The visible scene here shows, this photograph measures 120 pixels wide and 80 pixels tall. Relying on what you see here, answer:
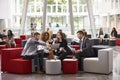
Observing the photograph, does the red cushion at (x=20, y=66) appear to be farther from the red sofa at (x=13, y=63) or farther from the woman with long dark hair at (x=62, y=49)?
the woman with long dark hair at (x=62, y=49)

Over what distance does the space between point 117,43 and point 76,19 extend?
17783 millimetres

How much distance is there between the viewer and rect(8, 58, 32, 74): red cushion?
9102mm

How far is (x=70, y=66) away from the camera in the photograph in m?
9.13

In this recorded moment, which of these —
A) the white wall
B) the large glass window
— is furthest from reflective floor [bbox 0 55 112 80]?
the large glass window

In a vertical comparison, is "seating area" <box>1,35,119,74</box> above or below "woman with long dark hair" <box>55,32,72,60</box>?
below

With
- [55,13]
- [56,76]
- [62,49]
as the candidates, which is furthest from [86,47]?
[55,13]

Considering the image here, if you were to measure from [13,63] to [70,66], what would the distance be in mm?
1916

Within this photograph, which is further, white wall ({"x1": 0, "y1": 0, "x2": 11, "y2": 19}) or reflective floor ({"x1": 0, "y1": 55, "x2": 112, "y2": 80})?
white wall ({"x1": 0, "y1": 0, "x2": 11, "y2": 19})

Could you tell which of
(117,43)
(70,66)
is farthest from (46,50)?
(117,43)

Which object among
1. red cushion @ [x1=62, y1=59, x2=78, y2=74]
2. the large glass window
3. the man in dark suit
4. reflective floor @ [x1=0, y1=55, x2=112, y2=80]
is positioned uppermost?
the large glass window

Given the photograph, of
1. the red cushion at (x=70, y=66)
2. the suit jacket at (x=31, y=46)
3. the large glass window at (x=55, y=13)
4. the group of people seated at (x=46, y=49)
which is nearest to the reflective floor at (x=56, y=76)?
the red cushion at (x=70, y=66)

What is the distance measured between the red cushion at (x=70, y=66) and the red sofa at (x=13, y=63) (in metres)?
1.18

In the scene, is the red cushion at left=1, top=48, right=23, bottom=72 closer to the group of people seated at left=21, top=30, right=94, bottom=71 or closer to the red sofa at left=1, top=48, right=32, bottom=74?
the red sofa at left=1, top=48, right=32, bottom=74

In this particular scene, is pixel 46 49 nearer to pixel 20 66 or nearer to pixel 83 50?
pixel 20 66
